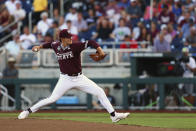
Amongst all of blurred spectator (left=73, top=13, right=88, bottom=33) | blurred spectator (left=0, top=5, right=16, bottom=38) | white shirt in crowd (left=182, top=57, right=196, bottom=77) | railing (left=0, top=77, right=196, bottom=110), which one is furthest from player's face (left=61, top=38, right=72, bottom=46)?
blurred spectator (left=0, top=5, right=16, bottom=38)

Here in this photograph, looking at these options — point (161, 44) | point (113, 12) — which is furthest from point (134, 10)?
point (161, 44)

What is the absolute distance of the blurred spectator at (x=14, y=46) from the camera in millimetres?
18891

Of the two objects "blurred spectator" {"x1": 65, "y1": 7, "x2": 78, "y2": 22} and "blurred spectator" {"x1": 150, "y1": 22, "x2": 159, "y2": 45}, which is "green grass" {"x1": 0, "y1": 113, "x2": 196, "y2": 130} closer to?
"blurred spectator" {"x1": 150, "y1": 22, "x2": 159, "y2": 45}

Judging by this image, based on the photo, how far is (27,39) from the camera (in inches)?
763

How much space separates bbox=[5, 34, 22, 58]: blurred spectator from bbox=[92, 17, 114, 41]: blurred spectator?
2383mm

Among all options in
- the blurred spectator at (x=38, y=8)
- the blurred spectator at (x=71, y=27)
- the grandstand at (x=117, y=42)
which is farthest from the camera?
the blurred spectator at (x=38, y=8)

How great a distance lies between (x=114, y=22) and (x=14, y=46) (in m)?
3.33

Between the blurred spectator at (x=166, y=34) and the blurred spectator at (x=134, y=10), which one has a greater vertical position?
the blurred spectator at (x=134, y=10)

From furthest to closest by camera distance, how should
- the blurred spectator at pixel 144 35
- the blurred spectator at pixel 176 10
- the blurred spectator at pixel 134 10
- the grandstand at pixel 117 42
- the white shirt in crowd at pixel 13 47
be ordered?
the blurred spectator at pixel 134 10
the blurred spectator at pixel 176 10
the white shirt in crowd at pixel 13 47
the blurred spectator at pixel 144 35
the grandstand at pixel 117 42

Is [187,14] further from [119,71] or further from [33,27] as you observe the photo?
[33,27]

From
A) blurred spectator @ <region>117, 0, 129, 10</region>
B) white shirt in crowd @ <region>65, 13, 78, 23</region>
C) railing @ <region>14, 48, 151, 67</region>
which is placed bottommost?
railing @ <region>14, 48, 151, 67</region>

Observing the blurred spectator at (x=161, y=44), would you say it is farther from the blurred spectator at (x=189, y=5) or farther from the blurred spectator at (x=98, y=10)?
the blurred spectator at (x=98, y=10)

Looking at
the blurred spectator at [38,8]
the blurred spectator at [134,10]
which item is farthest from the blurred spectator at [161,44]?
the blurred spectator at [38,8]

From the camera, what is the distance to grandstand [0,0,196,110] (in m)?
17.6
